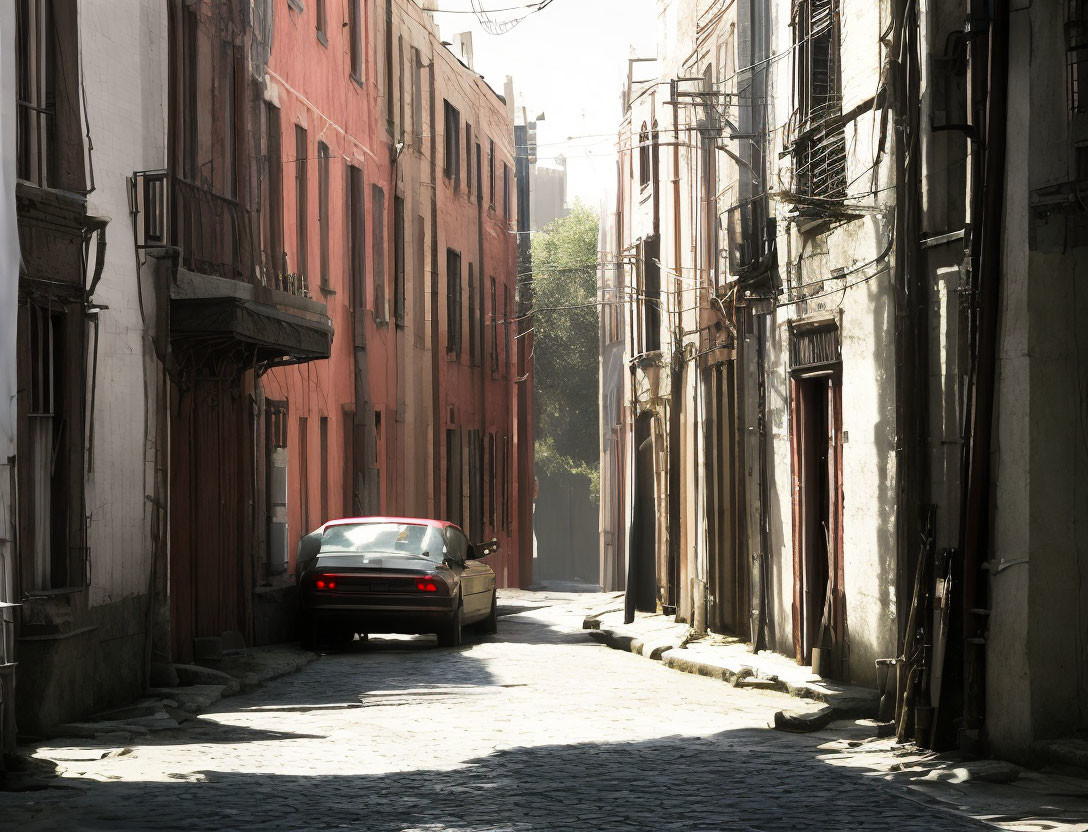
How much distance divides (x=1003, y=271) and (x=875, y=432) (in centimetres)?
359

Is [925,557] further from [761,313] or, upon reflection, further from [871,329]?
[761,313]

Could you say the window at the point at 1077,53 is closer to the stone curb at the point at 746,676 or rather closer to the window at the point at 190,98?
the stone curb at the point at 746,676

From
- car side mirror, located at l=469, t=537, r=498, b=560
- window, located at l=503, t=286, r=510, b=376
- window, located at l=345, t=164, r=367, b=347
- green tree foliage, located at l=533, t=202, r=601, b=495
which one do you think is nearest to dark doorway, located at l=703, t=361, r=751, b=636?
car side mirror, located at l=469, t=537, r=498, b=560

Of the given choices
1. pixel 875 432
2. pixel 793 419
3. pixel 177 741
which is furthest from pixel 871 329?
pixel 177 741

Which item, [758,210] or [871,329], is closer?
[871,329]

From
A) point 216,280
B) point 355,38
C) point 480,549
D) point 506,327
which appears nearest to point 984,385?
point 216,280

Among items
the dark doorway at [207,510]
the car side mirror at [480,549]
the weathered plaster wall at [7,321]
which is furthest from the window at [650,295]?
the weathered plaster wall at [7,321]

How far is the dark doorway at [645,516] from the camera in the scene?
27656mm

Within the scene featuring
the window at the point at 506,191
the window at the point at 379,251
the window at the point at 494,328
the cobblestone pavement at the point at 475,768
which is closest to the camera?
the cobblestone pavement at the point at 475,768

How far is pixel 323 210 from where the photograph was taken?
24812 mm

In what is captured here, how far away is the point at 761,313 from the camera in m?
18.3

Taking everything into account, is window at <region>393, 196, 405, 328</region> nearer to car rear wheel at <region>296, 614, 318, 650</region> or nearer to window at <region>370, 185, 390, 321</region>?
window at <region>370, 185, 390, 321</region>

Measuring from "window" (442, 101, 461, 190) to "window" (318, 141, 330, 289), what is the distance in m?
10.6

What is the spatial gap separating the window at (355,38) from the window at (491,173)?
12733 millimetres
